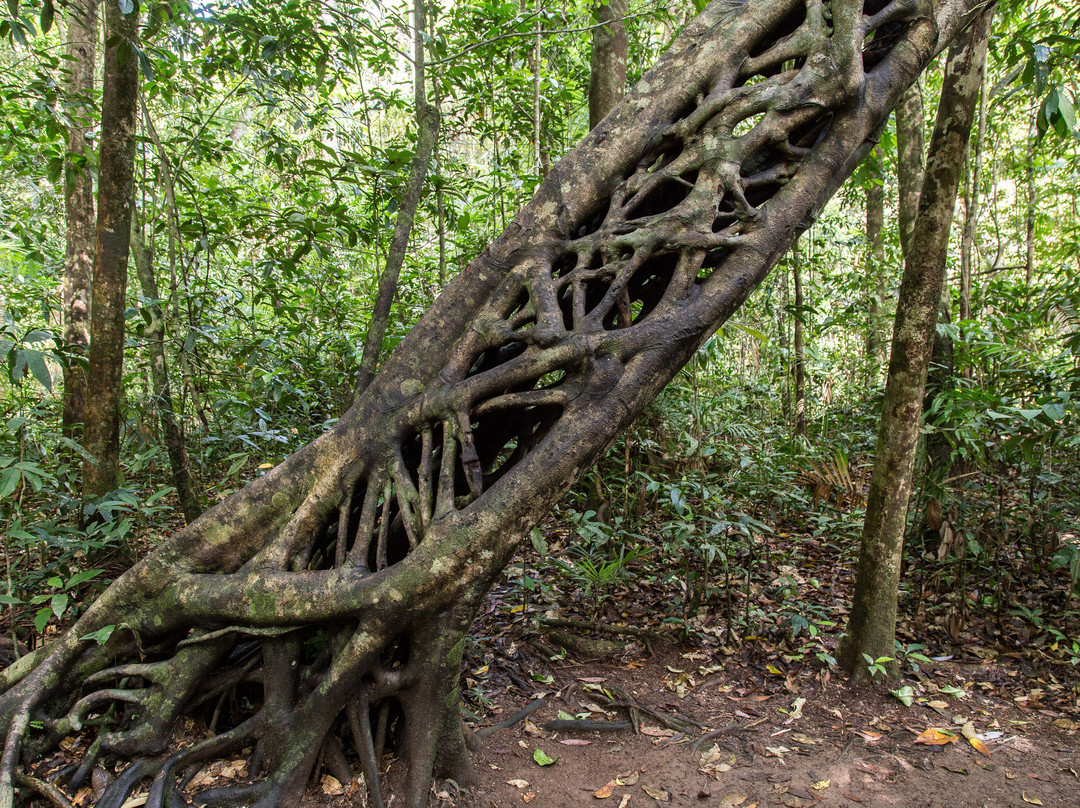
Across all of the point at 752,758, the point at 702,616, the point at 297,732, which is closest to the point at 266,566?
the point at 297,732

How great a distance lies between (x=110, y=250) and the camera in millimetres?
3635

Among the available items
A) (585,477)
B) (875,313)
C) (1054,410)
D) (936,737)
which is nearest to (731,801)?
(936,737)

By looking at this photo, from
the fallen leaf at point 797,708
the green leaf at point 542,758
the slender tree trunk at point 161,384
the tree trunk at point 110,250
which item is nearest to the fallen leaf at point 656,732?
the green leaf at point 542,758

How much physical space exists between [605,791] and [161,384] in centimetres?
334

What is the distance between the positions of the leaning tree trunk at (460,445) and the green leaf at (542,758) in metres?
0.40

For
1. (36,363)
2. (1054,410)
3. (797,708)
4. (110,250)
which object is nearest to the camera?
(36,363)

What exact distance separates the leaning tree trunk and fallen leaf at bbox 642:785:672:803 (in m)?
0.82

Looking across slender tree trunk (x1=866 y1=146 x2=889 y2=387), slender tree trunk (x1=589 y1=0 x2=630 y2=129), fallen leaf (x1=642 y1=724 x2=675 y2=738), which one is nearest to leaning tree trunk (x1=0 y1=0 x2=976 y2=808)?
fallen leaf (x1=642 y1=724 x2=675 y2=738)

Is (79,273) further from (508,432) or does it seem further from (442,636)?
(442,636)

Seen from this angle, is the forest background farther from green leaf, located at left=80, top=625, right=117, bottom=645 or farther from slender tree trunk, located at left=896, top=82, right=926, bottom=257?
slender tree trunk, located at left=896, top=82, right=926, bottom=257

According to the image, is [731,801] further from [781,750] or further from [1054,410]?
[1054,410]

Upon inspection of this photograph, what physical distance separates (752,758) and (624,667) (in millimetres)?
925

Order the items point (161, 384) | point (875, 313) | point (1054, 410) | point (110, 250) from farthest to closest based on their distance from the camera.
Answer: point (875, 313)
point (161, 384)
point (110, 250)
point (1054, 410)

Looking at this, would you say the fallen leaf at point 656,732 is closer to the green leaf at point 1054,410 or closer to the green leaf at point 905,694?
the green leaf at point 905,694
